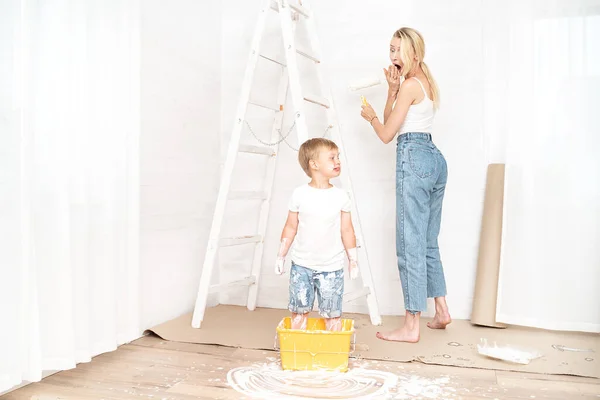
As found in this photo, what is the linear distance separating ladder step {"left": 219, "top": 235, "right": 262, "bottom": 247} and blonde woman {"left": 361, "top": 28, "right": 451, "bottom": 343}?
814 millimetres

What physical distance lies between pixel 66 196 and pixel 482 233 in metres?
Answer: 2.00

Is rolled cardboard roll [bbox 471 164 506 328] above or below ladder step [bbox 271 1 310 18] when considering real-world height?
below

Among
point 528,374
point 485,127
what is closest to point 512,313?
point 528,374

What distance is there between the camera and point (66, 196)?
80.7 inches

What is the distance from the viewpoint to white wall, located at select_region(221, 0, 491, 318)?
3115mm

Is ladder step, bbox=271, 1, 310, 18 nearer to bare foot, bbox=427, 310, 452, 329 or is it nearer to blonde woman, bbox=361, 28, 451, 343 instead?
blonde woman, bbox=361, 28, 451, 343

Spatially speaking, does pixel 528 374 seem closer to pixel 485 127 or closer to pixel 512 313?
pixel 512 313

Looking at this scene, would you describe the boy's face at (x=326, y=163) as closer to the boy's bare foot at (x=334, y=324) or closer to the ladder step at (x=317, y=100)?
the ladder step at (x=317, y=100)

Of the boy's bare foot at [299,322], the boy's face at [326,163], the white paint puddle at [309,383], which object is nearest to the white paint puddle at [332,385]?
the white paint puddle at [309,383]

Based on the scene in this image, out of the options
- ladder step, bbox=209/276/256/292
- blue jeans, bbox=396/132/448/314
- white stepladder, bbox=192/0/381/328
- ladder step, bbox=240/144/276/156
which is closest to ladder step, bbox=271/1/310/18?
white stepladder, bbox=192/0/381/328

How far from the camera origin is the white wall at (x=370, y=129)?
10.2ft

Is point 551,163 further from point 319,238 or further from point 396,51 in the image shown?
point 319,238

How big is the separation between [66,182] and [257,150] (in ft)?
3.87

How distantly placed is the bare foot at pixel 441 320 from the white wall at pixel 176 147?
50.4 inches
